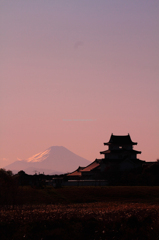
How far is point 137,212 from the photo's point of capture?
26.9 metres

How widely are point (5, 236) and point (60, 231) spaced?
3556 millimetres

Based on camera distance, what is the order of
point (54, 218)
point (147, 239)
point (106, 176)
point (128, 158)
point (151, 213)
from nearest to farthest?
point (147, 239) < point (54, 218) < point (151, 213) < point (106, 176) < point (128, 158)

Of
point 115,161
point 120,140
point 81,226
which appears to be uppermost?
point 120,140

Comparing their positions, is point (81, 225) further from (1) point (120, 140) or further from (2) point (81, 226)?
(1) point (120, 140)

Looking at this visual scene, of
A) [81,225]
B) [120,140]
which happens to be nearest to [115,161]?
[120,140]

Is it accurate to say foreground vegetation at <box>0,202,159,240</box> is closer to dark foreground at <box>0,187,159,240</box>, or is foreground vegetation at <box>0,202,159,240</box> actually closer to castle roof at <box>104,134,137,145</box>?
dark foreground at <box>0,187,159,240</box>

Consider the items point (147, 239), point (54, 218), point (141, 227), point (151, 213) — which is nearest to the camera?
point (147, 239)

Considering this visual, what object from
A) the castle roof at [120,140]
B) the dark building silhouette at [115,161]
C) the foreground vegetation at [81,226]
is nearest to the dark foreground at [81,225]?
the foreground vegetation at [81,226]

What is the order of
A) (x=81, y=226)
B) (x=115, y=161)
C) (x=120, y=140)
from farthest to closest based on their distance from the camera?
1. (x=120, y=140)
2. (x=115, y=161)
3. (x=81, y=226)

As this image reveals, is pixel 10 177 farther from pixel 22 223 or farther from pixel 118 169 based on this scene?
pixel 118 169

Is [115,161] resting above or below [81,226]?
above

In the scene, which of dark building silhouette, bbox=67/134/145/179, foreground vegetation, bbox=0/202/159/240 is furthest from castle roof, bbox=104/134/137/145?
foreground vegetation, bbox=0/202/159/240

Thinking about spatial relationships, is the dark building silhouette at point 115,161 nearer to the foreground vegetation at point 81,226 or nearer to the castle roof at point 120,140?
the castle roof at point 120,140

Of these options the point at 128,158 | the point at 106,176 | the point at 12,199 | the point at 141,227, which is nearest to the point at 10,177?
the point at 12,199
